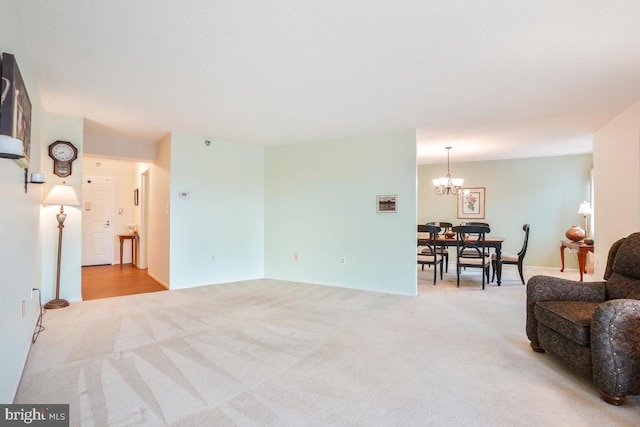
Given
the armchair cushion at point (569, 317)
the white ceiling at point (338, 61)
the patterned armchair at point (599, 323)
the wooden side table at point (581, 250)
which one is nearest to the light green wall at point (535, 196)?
the wooden side table at point (581, 250)

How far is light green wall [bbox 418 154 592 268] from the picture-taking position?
249 inches

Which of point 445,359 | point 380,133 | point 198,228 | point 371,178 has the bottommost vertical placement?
point 445,359

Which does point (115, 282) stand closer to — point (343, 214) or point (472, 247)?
point (343, 214)

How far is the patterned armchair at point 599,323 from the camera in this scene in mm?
1884

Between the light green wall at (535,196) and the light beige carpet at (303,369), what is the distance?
3451mm

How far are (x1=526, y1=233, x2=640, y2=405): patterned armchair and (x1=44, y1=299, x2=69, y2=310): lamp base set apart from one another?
4.95m

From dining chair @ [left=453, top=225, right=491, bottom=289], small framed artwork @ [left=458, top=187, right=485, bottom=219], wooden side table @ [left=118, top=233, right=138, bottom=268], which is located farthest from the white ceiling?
wooden side table @ [left=118, top=233, right=138, bottom=268]

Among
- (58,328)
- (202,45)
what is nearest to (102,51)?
(202,45)

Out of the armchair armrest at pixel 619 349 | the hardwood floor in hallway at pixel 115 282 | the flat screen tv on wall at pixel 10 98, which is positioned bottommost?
the hardwood floor in hallway at pixel 115 282

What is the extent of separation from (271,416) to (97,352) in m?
1.73

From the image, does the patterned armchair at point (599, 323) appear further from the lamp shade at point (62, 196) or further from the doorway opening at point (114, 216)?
the doorway opening at point (114, 216)

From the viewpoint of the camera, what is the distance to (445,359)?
2520 mm

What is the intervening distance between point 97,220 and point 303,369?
6948 mm

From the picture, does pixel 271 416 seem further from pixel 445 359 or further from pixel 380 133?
pixel 380 133
